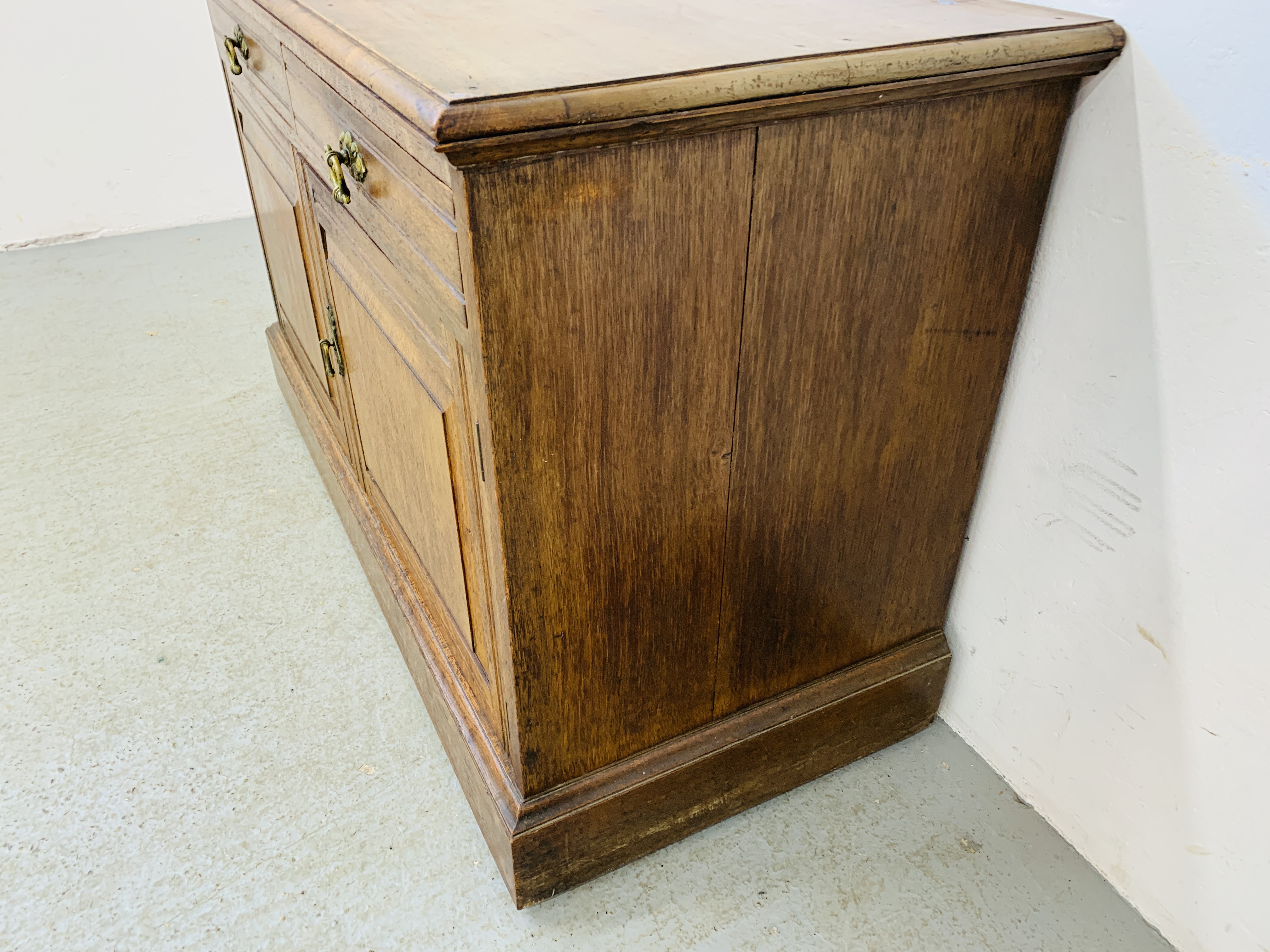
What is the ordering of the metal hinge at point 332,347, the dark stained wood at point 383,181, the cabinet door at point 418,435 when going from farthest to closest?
the metal hinge at point 332,347, the cabinet door at point 418,435, the dark stained wood at point 383,181

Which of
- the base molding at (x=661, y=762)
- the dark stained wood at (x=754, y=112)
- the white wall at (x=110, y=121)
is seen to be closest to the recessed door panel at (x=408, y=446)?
the base molding at (x=661, y=762)

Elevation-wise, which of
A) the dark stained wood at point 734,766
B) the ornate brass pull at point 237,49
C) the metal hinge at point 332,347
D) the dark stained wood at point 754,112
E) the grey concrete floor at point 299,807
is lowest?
the grey concrete floor at point 299,807

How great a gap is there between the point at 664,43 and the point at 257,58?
908mm

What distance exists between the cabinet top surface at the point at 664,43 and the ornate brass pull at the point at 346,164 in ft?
0.33

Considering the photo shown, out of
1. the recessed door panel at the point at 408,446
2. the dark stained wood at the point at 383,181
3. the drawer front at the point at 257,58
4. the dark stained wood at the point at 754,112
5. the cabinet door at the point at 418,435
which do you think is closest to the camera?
the dark stained wood at the point at 754,112

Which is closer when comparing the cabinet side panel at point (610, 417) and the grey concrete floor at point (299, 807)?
the cabinet side panel at point (610, 417)

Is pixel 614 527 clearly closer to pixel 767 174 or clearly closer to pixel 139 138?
pixel 767 174

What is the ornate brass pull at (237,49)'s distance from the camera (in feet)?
4.81

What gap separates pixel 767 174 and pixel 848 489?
426 mm

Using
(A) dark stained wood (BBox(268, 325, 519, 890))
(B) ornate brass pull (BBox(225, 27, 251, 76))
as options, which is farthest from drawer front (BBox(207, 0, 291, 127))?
(A) dark stained wood (BBox(268, 325, 519, 890))

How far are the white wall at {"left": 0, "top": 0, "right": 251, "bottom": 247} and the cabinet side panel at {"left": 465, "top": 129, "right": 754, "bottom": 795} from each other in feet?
9.81

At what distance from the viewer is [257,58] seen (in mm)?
1422

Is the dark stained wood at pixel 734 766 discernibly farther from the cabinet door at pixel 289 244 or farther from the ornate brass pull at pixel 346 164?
the cabinet door at pixel 289 244

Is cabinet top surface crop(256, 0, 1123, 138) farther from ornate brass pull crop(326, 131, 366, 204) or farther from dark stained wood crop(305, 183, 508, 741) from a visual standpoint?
dark stained wood crop(305, 183, 508, 741)
